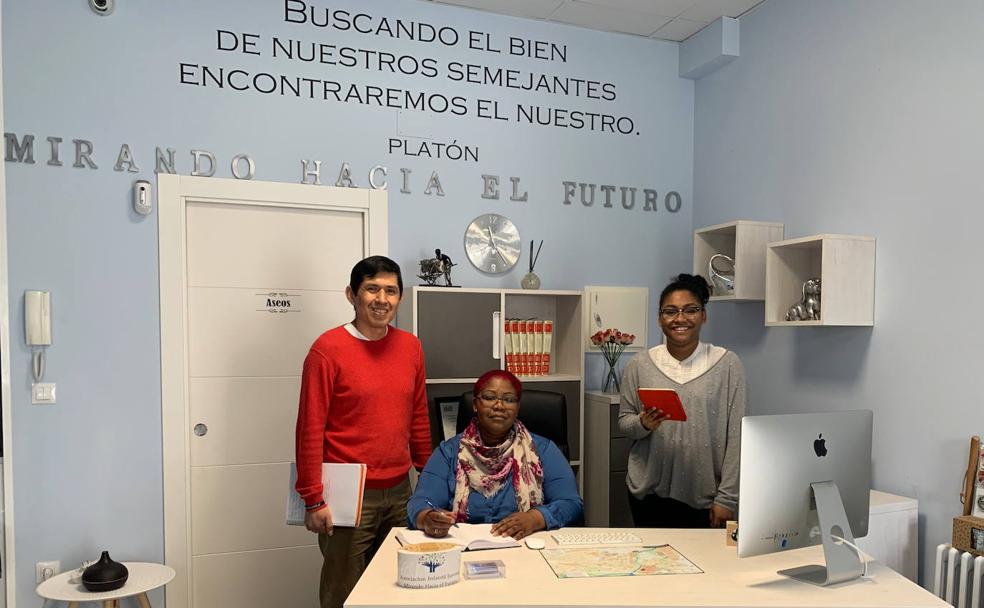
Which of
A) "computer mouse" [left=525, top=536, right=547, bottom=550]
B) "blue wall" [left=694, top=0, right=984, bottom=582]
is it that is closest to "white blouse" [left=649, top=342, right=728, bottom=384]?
"blue wall" [left=694, top=0, right=984, bottom=582]

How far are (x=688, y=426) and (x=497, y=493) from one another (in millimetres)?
803

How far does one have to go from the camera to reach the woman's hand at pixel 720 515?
2.58 metres

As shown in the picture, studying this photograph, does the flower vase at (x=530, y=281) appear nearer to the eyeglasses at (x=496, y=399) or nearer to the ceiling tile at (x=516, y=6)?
the eyeglasses at (x=496, y=399)

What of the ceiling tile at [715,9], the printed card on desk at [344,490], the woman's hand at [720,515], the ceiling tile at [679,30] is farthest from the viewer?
the ceiling tile at [679,30]

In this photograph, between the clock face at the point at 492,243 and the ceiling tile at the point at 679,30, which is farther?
the ceiling tile at the point at 679,30

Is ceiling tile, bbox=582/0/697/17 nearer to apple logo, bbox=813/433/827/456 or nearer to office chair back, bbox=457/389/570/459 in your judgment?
office chair back, bbox=457/389/570/459

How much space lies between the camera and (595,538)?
2.25 m

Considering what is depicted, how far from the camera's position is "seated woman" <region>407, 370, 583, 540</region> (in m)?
2.41

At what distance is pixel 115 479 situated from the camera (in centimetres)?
321

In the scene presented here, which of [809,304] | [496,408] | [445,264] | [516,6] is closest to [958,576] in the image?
[809,304]

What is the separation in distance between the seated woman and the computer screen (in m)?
0.71

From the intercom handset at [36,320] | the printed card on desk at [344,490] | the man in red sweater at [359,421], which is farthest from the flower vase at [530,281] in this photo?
the intercom handset at [36,320]

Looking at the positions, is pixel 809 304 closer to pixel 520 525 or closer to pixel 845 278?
pixel 845 278

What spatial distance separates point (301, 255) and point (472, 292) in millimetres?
860
